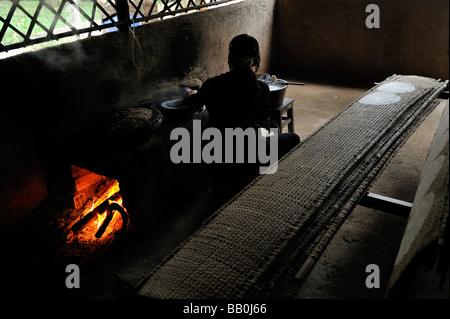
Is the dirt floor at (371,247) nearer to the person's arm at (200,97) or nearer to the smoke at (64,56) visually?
the person's arm at (200,97)

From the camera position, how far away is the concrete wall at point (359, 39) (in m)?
7.31

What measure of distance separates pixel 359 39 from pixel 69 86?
626 cm

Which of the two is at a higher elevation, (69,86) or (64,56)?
(64,56)

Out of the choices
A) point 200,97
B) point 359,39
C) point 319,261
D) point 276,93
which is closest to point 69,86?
point 200,97

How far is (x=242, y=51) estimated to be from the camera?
3.25m

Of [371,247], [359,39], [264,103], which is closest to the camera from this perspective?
[371,247]

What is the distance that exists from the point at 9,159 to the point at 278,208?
105 inches

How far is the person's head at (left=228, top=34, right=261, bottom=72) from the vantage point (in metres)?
3.24

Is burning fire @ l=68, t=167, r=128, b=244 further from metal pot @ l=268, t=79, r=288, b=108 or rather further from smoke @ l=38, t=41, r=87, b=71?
metal pot @ l=268, t=79, r=288, b=108

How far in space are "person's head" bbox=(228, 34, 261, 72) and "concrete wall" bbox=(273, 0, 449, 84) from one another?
5321 mm

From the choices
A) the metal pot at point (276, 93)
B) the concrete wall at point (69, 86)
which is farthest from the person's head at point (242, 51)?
the concrete wall at point (69, 86)

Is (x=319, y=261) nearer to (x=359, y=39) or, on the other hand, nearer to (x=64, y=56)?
(x=64, y=56)
